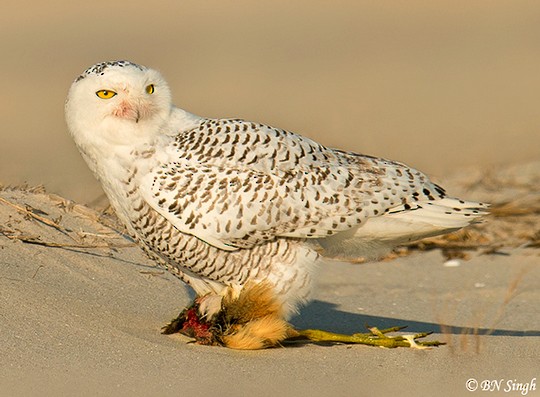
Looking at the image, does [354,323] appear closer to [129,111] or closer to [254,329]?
[254,329]

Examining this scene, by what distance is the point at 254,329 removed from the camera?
5961mm

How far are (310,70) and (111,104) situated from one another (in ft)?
54.9

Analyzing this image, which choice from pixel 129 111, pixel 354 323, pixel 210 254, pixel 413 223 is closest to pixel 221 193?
pixel 210 254

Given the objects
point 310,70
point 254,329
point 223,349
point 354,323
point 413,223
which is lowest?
point 223,349

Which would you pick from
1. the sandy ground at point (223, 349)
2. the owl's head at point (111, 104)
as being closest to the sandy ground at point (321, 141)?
the sandy ground at point (223, 349)

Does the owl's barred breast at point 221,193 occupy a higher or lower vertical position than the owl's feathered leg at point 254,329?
higher

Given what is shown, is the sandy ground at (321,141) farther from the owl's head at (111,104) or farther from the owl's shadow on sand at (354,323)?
the owl's head at (111,104)

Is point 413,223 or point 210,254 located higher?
point 413,223

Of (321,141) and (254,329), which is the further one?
(321,141)

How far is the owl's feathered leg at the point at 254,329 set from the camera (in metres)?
5.97

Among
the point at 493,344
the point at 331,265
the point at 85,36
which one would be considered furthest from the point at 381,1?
the point at 493,344

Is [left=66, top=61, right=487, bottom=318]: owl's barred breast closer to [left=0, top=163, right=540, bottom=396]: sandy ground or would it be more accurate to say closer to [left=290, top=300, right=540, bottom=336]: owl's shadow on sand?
[left=0, top=163, right=540, bottom=396]: sandy ground

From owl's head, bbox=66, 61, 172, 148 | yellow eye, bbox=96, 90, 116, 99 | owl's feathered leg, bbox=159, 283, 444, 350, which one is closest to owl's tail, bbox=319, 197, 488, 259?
owl's feathered leg, bbox=159, 283, 444, 350

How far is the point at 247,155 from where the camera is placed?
19.9ft
